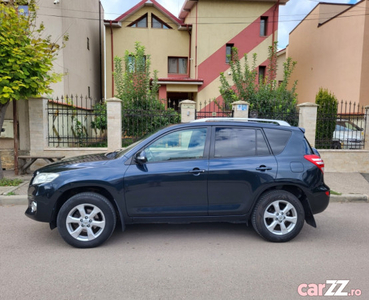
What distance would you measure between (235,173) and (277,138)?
0.88m

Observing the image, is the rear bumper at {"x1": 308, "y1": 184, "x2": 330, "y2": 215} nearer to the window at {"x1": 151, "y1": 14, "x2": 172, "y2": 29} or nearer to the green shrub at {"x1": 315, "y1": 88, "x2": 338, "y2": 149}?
the green shrub at {"x1": 315, "y1": 88, "x2": 338, "y2": 149}

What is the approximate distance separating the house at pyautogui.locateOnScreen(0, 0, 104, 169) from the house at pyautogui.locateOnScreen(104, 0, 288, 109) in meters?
1.43

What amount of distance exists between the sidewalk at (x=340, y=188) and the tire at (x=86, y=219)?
2711mm

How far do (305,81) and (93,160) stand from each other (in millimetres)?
21893

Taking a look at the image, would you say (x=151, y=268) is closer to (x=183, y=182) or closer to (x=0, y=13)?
(x=183, y=182)

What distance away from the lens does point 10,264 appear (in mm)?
3475

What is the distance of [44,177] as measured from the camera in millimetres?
3982

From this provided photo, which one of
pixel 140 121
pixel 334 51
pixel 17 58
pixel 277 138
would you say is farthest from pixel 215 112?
pixel 334 51

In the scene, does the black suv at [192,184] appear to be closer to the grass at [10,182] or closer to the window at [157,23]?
the grass at [10,182]

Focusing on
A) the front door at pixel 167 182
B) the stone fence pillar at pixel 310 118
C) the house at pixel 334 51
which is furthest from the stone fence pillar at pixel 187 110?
the house at pixel 334 51

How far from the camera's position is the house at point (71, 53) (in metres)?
8.60

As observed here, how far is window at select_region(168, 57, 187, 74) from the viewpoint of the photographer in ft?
64.4

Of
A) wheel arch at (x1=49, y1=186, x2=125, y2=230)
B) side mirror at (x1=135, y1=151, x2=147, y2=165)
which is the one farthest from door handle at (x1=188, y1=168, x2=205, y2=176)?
wheel arch at (x1=49, y1=186, x2=125, y2=230)

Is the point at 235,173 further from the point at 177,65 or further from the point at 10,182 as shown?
the point at 177,65
